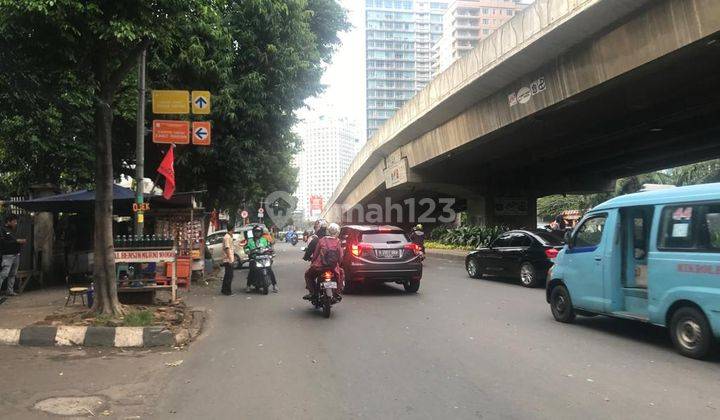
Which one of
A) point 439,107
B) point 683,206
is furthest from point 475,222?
point 683,206

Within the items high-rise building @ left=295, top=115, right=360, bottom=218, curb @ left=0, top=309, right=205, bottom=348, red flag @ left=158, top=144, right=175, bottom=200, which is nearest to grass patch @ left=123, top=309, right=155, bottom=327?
curb @ left=0, top=309, right=205, bottom=348

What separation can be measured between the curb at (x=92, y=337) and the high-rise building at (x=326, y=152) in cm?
6780

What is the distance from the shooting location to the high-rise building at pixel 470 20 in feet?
387

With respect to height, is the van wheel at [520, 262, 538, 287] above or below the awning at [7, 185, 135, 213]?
below

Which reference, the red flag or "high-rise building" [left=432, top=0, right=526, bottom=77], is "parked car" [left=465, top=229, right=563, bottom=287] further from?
"high-rise building" [left=432, top=0, right=526, bottom=77]

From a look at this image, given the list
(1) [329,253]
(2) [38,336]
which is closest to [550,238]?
(1) [329,253]

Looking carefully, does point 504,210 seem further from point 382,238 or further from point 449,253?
point 382,238

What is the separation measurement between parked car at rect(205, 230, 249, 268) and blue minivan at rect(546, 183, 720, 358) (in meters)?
15.5

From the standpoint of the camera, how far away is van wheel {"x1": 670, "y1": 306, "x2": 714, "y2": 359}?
6621 mm

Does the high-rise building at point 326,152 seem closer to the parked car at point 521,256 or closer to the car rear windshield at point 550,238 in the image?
the parked car at point 521,256

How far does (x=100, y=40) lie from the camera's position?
846cm

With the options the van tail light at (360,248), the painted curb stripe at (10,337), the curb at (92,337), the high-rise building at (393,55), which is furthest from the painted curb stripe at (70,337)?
the high-rise building at (393,55)

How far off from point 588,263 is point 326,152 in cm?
8014

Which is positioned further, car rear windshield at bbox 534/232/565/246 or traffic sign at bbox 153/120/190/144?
car rear windshield at bbox 534/232/565/246
